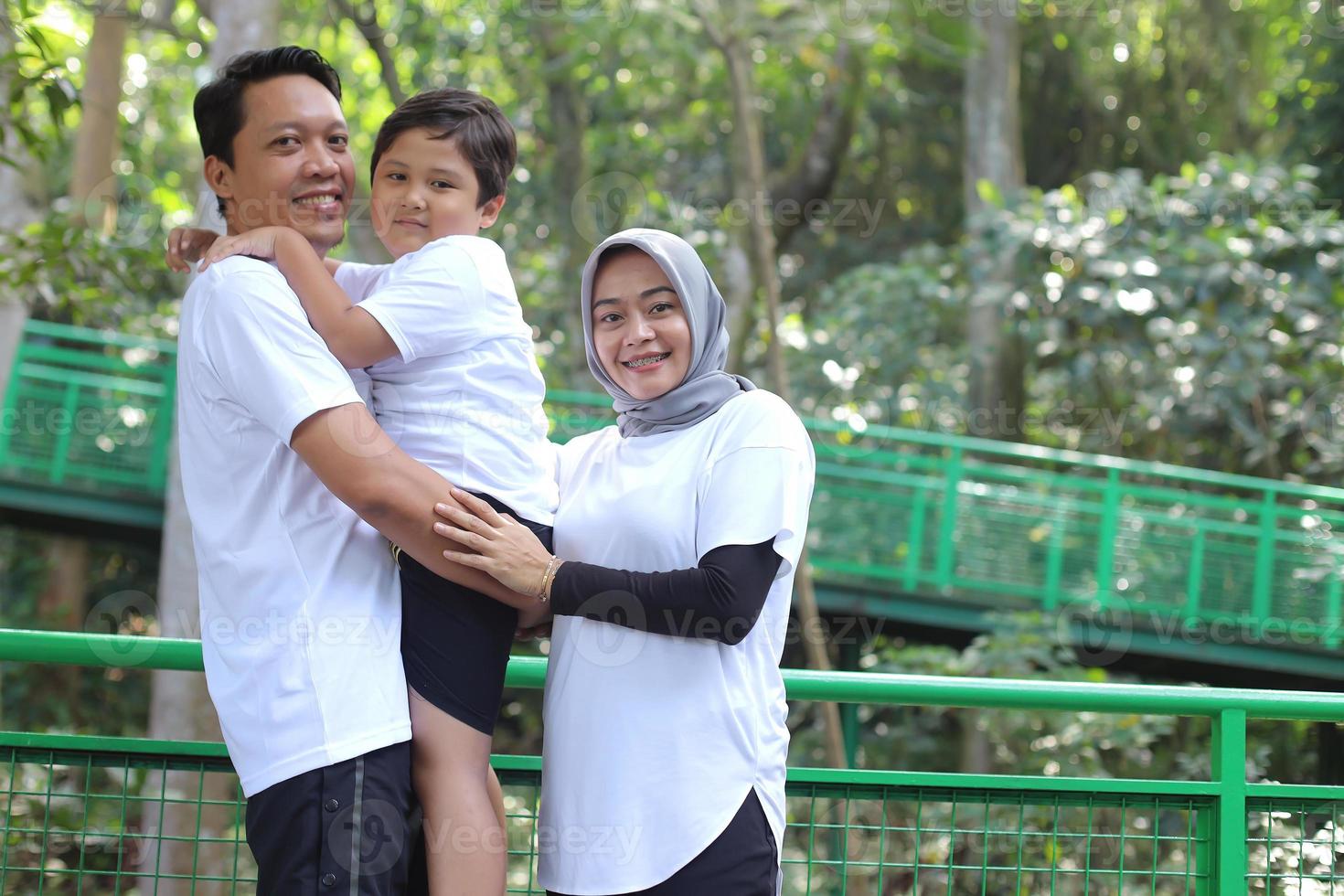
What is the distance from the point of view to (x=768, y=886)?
6.16ft

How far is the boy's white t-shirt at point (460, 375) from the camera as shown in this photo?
1.90m

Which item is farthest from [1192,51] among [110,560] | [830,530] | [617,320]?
[617,320]

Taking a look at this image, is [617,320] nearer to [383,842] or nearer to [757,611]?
[757,611]

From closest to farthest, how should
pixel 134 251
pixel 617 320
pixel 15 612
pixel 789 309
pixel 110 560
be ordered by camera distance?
pixel 617 320 → pixel 134 251 → pixel 15 612 → pixel 110 560 → pixel 789 309

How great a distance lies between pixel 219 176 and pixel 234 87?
14cm

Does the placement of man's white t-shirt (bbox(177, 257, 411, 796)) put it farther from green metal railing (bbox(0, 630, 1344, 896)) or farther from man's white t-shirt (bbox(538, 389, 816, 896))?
green metal railing (bbox(0, 630, 1344, 896))

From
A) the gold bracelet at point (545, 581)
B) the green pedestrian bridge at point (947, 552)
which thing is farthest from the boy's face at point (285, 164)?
the green pedestrian bridge at point (947, 552)

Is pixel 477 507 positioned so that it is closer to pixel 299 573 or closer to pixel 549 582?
pixel 549 582

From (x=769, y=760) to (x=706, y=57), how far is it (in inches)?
360

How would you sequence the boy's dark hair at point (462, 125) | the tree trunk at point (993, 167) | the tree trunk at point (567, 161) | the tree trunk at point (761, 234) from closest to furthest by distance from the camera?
the boy's dark hair at point (462, 125), the tree trunk at point (761, 234), the tree trunk at point (567, 161), the tree trunk at point (993, 167)

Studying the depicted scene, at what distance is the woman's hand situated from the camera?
5.96 ft

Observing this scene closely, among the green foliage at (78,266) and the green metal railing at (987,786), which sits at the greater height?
the green foliage at (78,266)

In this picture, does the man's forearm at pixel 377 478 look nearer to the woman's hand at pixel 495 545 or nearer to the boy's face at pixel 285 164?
the woman's hand at pixel 495 545

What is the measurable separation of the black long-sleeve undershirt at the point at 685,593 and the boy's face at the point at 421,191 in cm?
61
